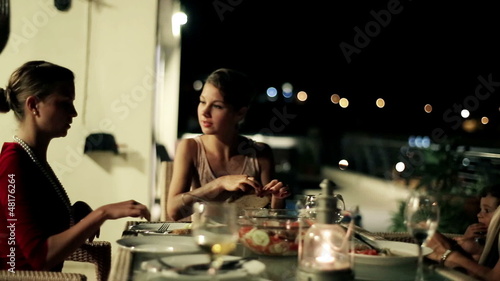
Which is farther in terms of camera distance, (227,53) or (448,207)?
(227,53)

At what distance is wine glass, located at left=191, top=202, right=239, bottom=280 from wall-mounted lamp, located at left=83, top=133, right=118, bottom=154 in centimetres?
275

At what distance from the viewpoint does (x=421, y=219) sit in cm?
148

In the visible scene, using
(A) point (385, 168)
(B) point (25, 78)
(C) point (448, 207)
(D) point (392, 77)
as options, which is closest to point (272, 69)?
(D) point (392, 77)

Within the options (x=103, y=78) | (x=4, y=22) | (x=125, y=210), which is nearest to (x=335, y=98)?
(x=103, y=78)

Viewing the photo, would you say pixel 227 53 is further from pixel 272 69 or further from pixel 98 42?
pixel 98 42

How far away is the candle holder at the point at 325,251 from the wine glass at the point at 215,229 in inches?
6.9

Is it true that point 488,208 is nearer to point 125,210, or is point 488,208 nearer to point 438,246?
point 438,246

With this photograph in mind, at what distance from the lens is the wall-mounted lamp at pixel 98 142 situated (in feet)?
12.9

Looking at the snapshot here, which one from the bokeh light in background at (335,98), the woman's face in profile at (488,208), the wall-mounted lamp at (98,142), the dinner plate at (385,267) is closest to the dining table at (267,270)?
the dinner plate at (385,267)

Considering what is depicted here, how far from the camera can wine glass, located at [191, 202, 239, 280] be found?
4.21ft

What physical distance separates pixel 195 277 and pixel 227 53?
18.6 meters

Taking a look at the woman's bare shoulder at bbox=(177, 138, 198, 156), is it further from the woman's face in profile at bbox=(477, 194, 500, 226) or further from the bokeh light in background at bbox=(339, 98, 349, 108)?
the bokeh light in background at bbox=(339, 98, 349, 108)

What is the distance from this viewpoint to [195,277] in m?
1.27

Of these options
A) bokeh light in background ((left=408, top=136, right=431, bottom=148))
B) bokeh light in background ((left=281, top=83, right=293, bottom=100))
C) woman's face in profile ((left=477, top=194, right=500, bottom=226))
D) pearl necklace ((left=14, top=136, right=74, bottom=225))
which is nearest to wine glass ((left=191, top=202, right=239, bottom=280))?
pearl necklace ((left=14, top=136, right=74, bottom=225))
